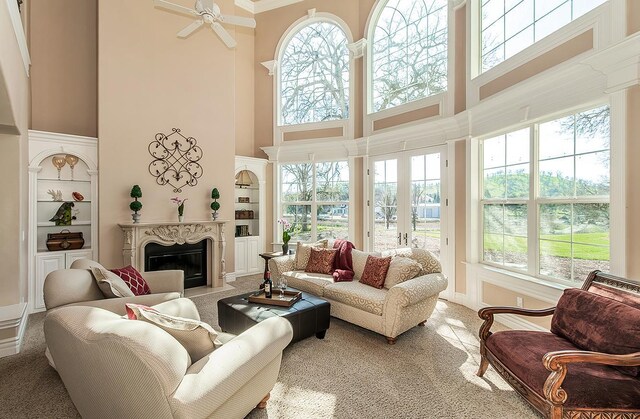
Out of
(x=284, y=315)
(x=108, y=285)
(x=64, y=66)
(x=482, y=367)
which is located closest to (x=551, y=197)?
(x=482, y=367)

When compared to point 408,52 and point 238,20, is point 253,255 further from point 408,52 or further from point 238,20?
point 408,52

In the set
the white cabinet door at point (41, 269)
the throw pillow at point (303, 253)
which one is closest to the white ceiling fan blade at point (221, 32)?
the throw pillow at point (303, 253)

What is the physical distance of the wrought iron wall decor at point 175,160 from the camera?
499 centimetres

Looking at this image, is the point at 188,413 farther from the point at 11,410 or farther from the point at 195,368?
the point at 11,410

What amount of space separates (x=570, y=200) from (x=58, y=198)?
6.62 m

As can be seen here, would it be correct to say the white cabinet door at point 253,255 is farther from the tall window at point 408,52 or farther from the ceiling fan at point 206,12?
the ceiling fan at point 206,12

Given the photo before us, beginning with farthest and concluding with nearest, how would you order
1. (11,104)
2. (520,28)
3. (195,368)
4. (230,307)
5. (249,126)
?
(249,126), (520,28), (230,307), (11,104), (195,368)

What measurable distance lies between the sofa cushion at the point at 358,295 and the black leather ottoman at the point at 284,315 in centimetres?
34

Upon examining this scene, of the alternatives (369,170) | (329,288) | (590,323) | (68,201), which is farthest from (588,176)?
(68,201)

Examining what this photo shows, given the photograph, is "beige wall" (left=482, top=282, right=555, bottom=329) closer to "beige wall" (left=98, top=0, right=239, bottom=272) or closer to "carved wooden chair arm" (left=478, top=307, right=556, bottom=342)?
"carved wooden chair arm" (left=478, top=307, right=556, bottom=342)

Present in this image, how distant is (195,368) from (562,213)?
Result: 3684 millimetres

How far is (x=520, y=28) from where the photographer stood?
3607 mm

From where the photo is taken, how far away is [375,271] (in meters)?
3.78

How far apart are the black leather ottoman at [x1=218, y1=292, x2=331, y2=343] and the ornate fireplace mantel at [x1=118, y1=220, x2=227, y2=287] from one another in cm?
217
